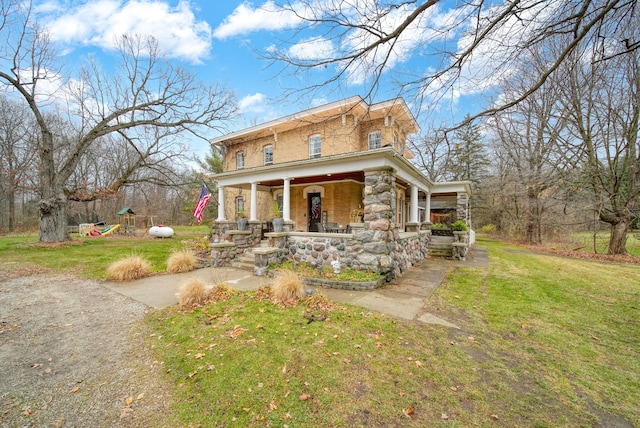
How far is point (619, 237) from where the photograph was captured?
11.5m

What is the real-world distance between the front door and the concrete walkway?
500 cm

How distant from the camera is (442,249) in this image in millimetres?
11273

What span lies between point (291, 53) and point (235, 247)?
716 cm

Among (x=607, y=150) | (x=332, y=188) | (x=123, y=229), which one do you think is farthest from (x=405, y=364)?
(x=123, y=229)

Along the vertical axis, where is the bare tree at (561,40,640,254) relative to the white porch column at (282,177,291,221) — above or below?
above

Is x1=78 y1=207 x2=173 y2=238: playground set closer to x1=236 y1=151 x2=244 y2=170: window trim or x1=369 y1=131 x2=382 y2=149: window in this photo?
x1=236 y1=151 x2=244 y2=170: window trim

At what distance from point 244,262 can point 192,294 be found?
381 cm

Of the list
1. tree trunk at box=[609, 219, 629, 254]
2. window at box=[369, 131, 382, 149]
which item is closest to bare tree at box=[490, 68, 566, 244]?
tree trunk at box=[609, 219, 629, 254]

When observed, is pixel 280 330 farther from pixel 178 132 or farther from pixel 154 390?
pixel 178 132

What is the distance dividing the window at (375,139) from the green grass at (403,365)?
8521mm

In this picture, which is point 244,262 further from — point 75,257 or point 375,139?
point 375,139

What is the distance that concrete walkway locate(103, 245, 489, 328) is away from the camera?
15.4ft

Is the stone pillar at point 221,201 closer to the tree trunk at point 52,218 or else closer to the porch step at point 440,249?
the tree trunk at point 52,218

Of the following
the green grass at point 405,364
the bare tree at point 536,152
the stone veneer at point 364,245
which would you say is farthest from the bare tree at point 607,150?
the stone veneer at point 364,245
